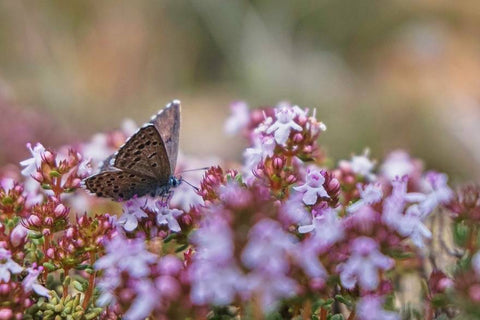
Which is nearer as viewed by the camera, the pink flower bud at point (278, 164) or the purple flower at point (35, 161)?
the pink flower bud at point (278, 164)

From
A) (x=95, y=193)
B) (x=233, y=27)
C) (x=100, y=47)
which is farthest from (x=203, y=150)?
(x=95, y=193)

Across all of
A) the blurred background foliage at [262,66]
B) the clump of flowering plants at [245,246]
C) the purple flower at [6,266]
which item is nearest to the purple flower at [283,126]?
the clump of flowering plants at [245,246]

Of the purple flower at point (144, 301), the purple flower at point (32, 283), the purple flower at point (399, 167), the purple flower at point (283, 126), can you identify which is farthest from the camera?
the purple flower at point (399, 167)

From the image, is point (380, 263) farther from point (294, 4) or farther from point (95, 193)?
Answer: point (294, 4)

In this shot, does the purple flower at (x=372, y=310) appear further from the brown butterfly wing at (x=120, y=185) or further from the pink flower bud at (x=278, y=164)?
the brown butterfly wing at (x=120, y=185)

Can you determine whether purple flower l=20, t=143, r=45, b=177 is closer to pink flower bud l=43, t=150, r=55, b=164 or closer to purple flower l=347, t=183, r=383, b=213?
pink flower bud l=43, t=150, r=55, b=164

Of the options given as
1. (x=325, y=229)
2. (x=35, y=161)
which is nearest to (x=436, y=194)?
(x=325, y=229)

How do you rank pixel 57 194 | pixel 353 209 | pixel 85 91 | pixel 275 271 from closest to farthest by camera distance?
pixel 275 271 → pixel 353 209 → pixel 57 194 → pixel 85 91
